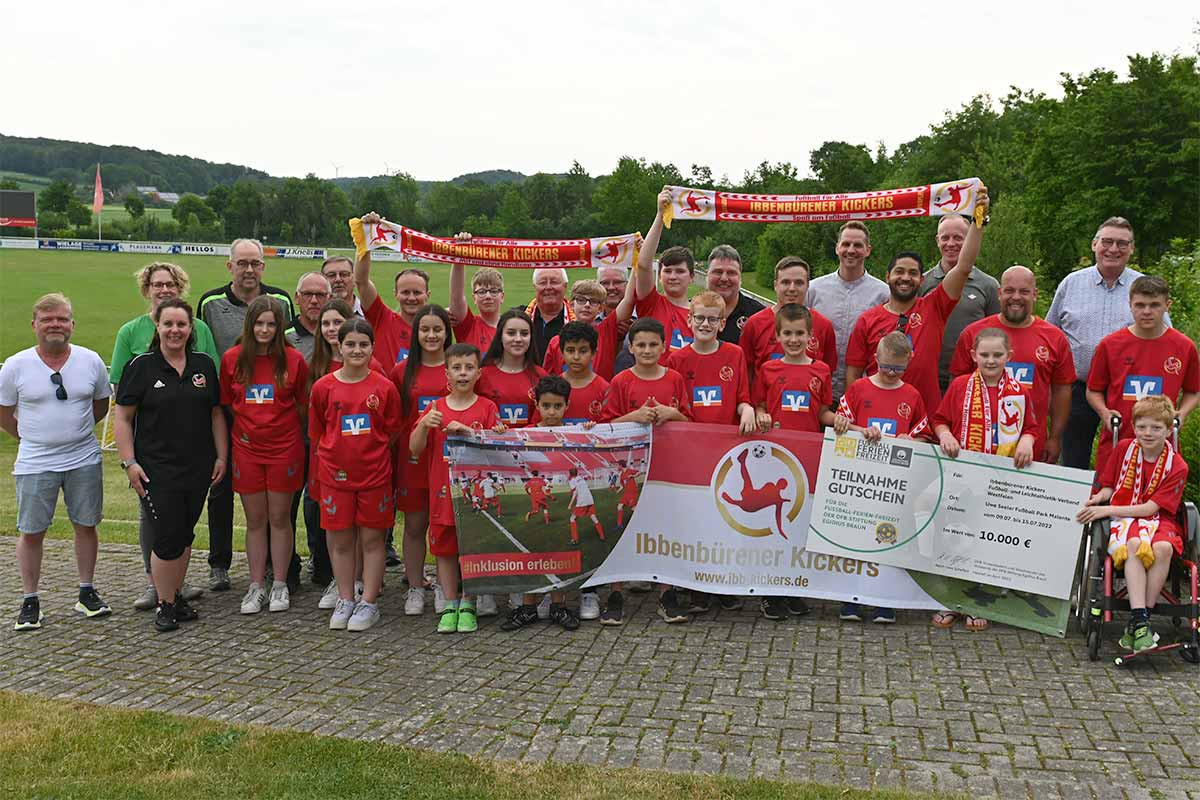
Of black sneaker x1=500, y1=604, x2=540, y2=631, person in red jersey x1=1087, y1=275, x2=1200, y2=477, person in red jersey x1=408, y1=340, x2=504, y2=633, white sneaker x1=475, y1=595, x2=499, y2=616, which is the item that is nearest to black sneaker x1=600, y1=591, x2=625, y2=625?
black sneaker x1=500, y1=604, x2=540, y2=631

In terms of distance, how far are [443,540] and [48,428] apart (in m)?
2.81

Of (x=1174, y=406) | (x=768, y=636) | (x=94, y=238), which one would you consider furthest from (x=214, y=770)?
(x=94, y=238)

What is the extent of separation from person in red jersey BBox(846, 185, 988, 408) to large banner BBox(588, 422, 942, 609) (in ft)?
2.68

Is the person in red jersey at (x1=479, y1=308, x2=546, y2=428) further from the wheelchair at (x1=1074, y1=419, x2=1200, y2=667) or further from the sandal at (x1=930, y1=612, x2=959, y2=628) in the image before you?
the wheelchair at (x1=1074, y1=419, x2=1200, y2=667)

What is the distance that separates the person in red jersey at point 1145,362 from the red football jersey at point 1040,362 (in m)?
0.27

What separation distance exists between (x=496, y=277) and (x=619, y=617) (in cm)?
287

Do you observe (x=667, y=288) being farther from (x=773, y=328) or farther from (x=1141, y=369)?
(x=1141, y=369)

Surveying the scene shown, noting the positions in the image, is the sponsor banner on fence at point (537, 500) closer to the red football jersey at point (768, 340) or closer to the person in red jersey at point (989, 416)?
the red football jersey at point (768, 340)

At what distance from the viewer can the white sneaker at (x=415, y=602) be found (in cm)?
702

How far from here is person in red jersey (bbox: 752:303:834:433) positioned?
6.83 meters

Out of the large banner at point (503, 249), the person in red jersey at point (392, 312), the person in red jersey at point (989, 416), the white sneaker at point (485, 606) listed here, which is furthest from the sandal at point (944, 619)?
the person in red jersey at point (392, 312)

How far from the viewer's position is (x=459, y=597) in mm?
7023

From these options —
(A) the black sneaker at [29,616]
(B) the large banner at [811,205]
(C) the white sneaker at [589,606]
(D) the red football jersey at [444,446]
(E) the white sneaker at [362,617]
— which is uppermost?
(B) the large banner at [811,205]

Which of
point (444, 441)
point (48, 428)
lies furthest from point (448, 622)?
point (48, 428)
